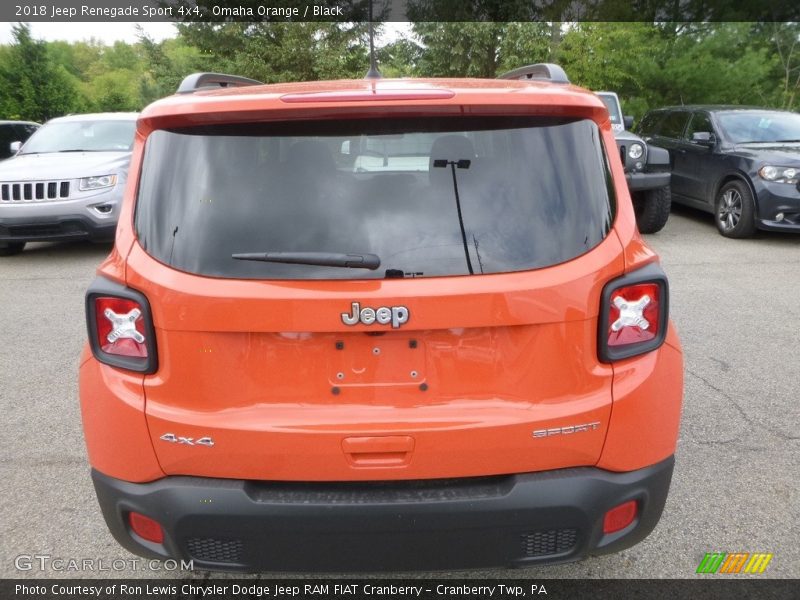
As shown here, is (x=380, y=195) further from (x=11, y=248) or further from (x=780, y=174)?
(x=11, y=248)

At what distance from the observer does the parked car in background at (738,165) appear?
336 inches

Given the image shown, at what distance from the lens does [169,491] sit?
1.94m

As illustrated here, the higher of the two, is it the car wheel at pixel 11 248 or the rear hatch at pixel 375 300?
the rear hatch at pixel 375 300

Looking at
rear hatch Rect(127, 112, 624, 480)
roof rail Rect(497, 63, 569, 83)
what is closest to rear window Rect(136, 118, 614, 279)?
rear hatch Rect(127, 112, 624, 480)

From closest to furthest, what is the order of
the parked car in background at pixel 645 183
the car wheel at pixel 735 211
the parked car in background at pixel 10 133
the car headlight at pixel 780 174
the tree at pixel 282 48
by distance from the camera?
the parked car in background at pixel 645 183, the car headlight at pixel 780 174, the car wheel at pixel 735 211, the parked car in background at pixel 10 133, the tree at pixel 282 48

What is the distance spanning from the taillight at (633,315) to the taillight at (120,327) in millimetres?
1332

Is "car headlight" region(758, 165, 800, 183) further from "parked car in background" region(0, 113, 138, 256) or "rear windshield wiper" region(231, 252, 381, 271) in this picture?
"rear windshield wiper" region(231, 252, 381, 271)

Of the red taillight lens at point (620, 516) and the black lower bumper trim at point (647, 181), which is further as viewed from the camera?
the black lower bumper trim at point (647, 181)

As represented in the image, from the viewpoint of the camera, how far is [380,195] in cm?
193

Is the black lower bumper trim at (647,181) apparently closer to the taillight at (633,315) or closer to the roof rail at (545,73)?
the roof rail at (545,73)

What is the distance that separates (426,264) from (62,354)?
419 cm

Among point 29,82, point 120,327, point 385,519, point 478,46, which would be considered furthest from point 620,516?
point 29,82

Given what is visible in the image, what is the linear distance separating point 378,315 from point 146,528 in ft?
3.32

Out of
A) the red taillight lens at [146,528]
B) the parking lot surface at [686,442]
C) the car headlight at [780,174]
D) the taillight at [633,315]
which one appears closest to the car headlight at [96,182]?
the parking lot surface at [686,442]
